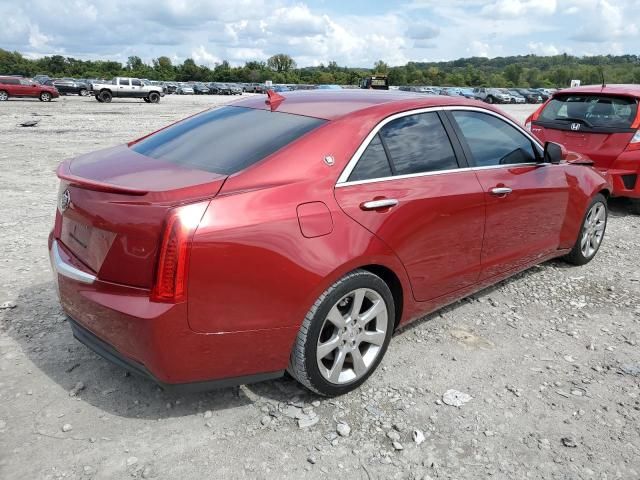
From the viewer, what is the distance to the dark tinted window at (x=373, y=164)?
2.99 m

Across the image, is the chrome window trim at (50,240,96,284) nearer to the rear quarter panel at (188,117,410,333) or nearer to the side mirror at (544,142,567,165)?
the rear quarter panel at (188,117,410,333)

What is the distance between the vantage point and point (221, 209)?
2.45 meters

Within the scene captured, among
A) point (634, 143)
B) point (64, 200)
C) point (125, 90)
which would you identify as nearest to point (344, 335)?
point (64, 200)

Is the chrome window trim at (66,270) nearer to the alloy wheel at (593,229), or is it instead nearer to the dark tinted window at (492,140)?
the dark tinted window at (492,140)

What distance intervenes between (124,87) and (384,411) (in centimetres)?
4077

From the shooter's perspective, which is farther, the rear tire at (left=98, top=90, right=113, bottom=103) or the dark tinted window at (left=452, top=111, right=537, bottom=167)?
the rear tire at (left=98, top=90, right=113, bottom=103)

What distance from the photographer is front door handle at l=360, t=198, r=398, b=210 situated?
293 cm

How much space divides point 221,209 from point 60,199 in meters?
1.08

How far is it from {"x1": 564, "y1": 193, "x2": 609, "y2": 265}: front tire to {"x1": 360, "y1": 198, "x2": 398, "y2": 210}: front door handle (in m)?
2.77

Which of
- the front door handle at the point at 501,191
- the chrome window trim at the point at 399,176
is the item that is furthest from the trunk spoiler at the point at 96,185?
the front door handle at the point at 501,191

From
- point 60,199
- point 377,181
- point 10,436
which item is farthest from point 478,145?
point 10,436

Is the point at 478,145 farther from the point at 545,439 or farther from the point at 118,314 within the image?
the point at 118,314

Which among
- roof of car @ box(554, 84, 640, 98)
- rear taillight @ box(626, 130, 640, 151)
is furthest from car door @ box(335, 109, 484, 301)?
roof of car @ box(554, 84, 640, 98)

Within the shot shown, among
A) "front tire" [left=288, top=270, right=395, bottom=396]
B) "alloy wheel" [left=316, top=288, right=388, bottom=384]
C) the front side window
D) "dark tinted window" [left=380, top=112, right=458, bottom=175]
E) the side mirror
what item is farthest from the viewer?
the side mirror
